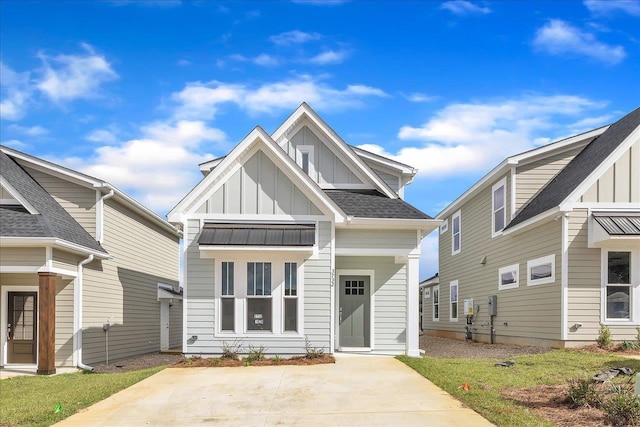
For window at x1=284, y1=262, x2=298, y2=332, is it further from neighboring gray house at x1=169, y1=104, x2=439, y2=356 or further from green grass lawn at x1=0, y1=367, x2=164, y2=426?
green grass lawn at x1=0, y1=367, x2=164, y2=426

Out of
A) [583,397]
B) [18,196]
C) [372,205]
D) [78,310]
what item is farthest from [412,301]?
[18,196]

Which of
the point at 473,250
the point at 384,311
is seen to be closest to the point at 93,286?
the point at 384,311

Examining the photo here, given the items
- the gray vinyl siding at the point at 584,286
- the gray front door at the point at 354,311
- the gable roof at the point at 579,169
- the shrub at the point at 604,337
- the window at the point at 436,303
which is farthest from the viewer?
the window at the point at 436,303

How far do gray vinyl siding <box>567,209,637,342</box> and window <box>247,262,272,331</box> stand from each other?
7376 mm

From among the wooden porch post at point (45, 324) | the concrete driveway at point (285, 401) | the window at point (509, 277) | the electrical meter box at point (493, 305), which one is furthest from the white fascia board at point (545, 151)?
the wooden porch post at point (45, 324)

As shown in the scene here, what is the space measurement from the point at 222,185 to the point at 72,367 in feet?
20.8

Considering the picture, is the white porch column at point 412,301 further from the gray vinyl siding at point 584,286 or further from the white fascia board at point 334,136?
the gray vinyl siding at point 584,286

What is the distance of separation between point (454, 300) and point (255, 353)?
13.8 m

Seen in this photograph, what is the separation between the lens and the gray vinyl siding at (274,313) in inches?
609

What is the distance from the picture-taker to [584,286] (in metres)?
16.2

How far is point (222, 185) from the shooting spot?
15617 mm

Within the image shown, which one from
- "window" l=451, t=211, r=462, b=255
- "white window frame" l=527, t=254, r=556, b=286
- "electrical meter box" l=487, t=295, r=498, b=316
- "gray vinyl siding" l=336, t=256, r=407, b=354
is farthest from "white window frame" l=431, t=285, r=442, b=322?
"gray vinyl siding" l=336, t=256, r=407, b=354

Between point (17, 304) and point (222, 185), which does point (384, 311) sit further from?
point (17, 304)

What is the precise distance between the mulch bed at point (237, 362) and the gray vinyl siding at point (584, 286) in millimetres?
6148
